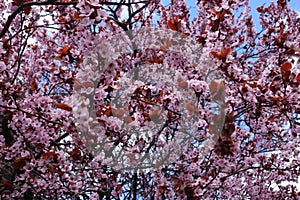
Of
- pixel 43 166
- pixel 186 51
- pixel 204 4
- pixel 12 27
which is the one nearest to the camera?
pixel 43 166

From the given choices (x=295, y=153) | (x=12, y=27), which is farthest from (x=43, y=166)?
(x=295, y=153)

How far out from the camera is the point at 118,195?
430 centimetres

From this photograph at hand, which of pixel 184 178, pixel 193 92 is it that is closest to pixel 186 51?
pixel 193 92

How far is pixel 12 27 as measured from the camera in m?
5.37

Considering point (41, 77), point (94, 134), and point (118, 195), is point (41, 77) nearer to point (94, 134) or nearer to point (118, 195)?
point (118, 195)

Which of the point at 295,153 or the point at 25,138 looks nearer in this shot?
the point at 25,138

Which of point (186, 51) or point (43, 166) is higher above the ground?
point (186, 51)

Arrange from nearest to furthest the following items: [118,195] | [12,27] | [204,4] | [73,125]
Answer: [73,125] → [118,195] → [204,4] → [12,27]

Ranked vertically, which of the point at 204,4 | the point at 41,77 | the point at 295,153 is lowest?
the point at 295,153

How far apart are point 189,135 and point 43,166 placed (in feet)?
5.00

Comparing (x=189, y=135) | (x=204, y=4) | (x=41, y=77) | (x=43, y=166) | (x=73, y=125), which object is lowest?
(x=43, y=166)

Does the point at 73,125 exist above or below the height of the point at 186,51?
below

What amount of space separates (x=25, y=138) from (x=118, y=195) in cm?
162

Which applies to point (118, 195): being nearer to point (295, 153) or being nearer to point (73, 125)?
point (73, 125)
